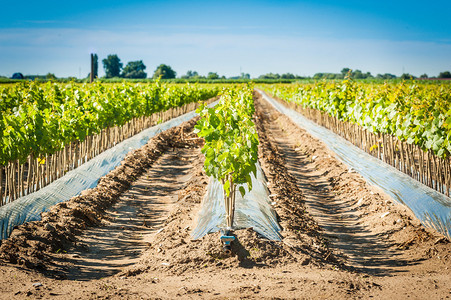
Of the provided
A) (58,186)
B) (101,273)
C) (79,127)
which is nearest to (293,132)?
(79,127)

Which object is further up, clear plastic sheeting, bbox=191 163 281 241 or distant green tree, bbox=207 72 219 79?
distant green tree, bbox=207 72 219 79

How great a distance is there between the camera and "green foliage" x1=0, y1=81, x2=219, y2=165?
27.5ft

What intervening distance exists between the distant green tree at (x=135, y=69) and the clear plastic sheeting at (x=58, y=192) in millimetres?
100223

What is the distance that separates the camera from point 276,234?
6477 millimetres

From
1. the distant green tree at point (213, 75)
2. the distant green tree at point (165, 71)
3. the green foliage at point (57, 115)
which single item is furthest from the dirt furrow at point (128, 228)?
the distant green tree at point (213, 75)

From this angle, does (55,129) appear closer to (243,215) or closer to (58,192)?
Result: (58,192)

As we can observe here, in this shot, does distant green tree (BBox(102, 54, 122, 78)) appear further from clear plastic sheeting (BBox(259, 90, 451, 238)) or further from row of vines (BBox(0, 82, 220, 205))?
clear plastic sheeting (BBox(259, 90, 451, 238))

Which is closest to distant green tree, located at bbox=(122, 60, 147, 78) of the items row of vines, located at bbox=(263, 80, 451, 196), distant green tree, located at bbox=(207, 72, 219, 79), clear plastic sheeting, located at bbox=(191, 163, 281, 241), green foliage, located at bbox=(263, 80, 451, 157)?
distant green tree, located at bbox=(207, 72, 219, 79)

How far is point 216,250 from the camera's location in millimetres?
5789

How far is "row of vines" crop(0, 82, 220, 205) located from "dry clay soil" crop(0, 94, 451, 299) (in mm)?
1204

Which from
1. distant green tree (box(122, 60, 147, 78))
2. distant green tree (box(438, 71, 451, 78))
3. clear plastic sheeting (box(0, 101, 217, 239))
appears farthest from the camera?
distant green tree (box(122, 60, 147, 78))

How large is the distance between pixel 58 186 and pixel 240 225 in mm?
4037

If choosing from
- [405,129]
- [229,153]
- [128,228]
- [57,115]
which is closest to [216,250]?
[229,153]

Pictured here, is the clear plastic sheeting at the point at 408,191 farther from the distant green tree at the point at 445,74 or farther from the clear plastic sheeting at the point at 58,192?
the distant green tree at the point at 445,74
